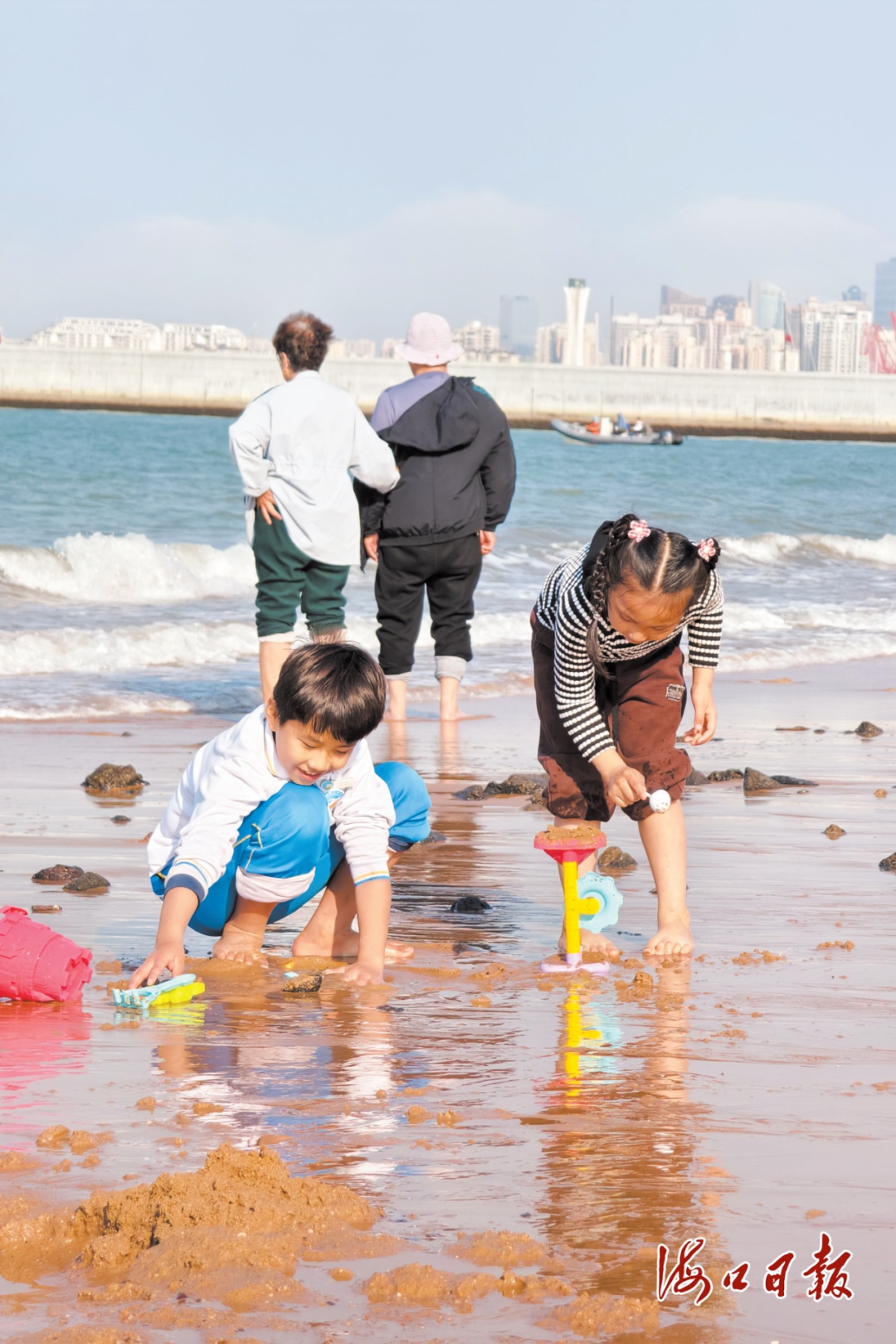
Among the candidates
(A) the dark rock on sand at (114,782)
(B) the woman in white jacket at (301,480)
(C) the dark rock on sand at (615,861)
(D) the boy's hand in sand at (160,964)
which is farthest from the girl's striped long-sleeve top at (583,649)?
(B) the woman in white jacket at (301,480)

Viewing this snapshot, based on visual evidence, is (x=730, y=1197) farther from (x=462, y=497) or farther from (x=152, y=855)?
(x=462, y=497)

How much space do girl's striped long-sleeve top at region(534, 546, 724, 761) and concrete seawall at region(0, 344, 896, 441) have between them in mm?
62955

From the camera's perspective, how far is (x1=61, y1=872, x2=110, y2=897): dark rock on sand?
3.92 metres

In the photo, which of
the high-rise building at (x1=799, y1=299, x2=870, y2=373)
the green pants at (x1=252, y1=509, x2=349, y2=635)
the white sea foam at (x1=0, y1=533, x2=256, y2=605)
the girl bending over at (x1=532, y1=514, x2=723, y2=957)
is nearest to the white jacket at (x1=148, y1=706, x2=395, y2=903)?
Answer: the girl bending over at (x1=532, y1=514, x2=723, y2=957)

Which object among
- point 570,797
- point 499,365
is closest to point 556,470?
point 499,365

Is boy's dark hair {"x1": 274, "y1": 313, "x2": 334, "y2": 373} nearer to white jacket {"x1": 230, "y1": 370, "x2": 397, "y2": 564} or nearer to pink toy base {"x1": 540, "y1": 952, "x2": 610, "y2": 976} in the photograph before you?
white jacket {"x1": 230, "y1": 370, "x2": 397, "y2": 564}

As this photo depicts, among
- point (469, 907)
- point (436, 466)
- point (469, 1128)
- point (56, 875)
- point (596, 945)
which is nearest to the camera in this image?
point (469, 1128)

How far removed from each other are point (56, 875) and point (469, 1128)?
200 centimetres

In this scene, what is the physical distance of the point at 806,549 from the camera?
62.2 ft

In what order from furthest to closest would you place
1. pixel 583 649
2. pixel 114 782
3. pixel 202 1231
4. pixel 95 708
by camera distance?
pixel 95 708, pixel 114 782, pixel 583 649, pixel 202 1231

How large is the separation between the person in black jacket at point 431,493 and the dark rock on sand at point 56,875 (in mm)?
2737

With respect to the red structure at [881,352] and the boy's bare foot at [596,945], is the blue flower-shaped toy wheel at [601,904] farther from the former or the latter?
the red structure at [881,352]

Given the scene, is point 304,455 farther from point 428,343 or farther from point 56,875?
point 56,875

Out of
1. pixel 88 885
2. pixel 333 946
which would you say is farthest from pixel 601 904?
pixel 88 885
